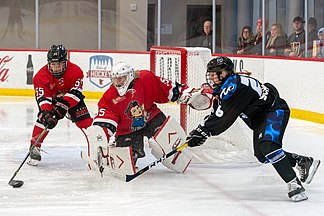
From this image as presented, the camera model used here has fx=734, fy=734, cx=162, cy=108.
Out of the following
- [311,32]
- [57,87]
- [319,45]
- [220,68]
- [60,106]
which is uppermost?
[311,32]

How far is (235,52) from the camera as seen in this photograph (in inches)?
388

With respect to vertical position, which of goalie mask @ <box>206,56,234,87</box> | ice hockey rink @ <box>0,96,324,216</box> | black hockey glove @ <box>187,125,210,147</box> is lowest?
ice hockey rink @ <box>0,96,324,216</box>

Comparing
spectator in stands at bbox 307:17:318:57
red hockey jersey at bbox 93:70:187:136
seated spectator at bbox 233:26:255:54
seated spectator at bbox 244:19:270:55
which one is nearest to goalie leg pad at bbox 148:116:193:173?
red hockey jersey at bbox 93:70:187:136

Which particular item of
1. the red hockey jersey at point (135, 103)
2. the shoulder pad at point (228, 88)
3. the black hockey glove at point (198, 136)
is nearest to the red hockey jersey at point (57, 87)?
the red hockey jersey at point (135, 103)

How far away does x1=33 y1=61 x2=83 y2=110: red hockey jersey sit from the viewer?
15.4 feet

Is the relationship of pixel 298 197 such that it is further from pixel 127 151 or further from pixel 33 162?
pixel 33 162

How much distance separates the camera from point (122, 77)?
4.20m

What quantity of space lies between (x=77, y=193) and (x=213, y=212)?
2.69ft

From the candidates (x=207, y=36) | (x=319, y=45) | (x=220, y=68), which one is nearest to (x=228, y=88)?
(x=220, y=68)

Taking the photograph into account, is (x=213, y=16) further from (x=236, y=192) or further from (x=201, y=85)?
(x=236, y=192)

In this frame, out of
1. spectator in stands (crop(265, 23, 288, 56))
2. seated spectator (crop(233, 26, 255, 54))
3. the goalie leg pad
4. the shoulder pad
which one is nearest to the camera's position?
the shoulder pad

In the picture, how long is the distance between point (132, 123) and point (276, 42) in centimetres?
461

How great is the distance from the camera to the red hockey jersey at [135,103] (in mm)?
4242

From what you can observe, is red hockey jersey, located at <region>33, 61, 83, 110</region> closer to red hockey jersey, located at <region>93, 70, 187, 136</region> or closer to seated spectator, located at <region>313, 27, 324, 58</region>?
red hockey jersey, located at <region>93, 70, 187, 136</region>
